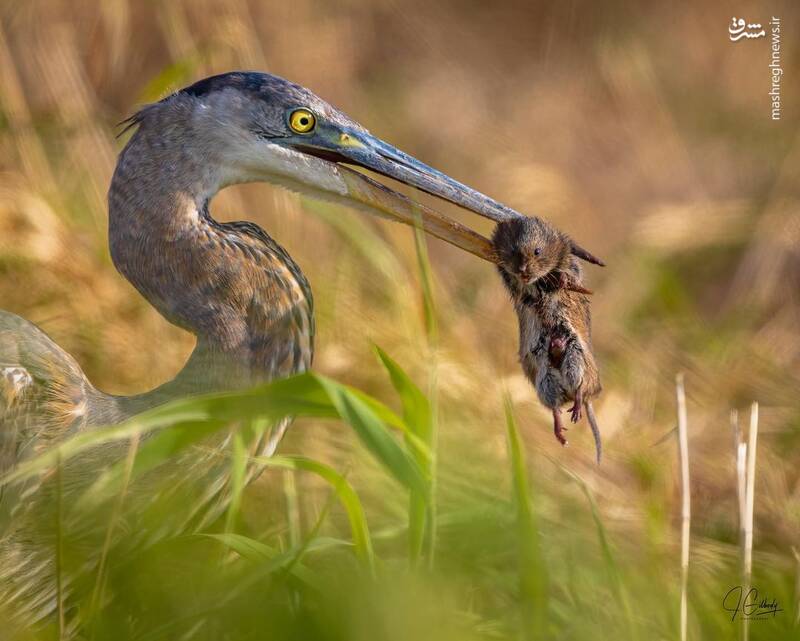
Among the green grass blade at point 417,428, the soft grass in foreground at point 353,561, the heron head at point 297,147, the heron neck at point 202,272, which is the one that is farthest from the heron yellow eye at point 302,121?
the green grass blade at point 417,428

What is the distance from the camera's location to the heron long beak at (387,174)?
319cm

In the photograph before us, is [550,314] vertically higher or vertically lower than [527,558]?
higher

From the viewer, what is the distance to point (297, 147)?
10.5 feet

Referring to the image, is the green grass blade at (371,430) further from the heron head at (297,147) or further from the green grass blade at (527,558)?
the heron head at (297,147)

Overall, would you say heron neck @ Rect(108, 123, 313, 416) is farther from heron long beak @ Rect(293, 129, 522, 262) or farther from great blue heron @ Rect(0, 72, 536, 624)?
heron long beak @ Rect(293, 129, 522, 262)

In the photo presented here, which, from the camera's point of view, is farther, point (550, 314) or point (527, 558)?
point (550, 314)

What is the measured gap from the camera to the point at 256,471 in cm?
296

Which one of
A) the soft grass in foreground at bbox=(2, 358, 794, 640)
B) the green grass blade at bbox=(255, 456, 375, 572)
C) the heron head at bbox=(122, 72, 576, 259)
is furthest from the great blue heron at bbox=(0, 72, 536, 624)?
the green grass blade at bbox=(255, 456, 375, 572)

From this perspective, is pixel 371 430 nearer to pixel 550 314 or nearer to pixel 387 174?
pixel 550 314

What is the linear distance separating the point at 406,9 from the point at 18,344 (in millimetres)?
4640

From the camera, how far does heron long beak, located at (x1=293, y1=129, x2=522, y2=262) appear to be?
319 cm
